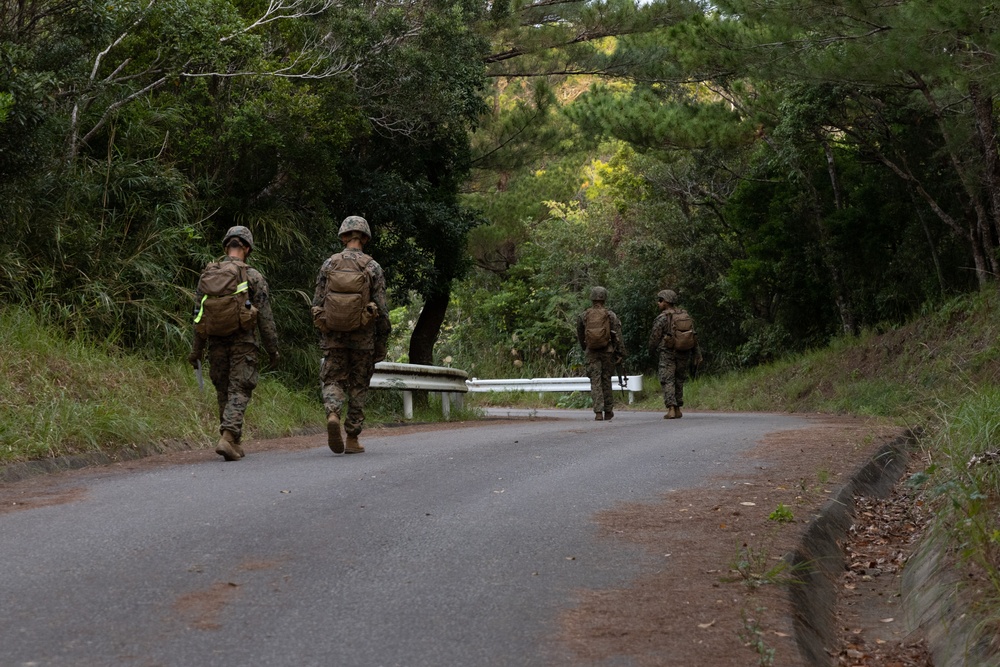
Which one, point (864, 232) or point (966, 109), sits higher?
point (966, 109)

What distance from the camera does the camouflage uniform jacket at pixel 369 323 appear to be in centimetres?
1209

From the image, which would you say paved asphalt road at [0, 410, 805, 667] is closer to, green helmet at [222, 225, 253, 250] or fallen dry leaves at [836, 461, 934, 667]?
fallen dry leaves at [836, 461, 934, 667]

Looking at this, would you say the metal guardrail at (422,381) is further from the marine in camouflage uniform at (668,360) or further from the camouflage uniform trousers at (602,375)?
the camouflage uniform trousers at (602,375)

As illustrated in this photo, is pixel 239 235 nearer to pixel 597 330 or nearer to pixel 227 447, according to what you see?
pixel 227 447

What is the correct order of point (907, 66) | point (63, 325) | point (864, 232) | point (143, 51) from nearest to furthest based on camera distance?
point (63, 325) < point (907, 66) < point (143, 51) < point (864, 232)

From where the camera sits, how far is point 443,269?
24141 millimetres

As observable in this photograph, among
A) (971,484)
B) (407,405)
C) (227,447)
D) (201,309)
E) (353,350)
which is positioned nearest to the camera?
(971,484)

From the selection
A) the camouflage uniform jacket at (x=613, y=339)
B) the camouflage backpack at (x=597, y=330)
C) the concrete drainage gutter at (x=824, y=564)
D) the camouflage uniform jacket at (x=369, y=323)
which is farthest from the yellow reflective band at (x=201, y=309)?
the camouflage backpack at (x=597, y=330)

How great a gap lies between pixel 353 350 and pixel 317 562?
5.97m

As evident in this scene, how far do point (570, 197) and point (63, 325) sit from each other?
101ft

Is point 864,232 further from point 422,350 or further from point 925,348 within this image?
point 422,350

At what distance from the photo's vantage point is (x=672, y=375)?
822 inches

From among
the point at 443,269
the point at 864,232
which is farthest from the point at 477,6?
the point at 864,232

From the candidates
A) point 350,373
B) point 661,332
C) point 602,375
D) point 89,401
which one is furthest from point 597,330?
point 89,401
